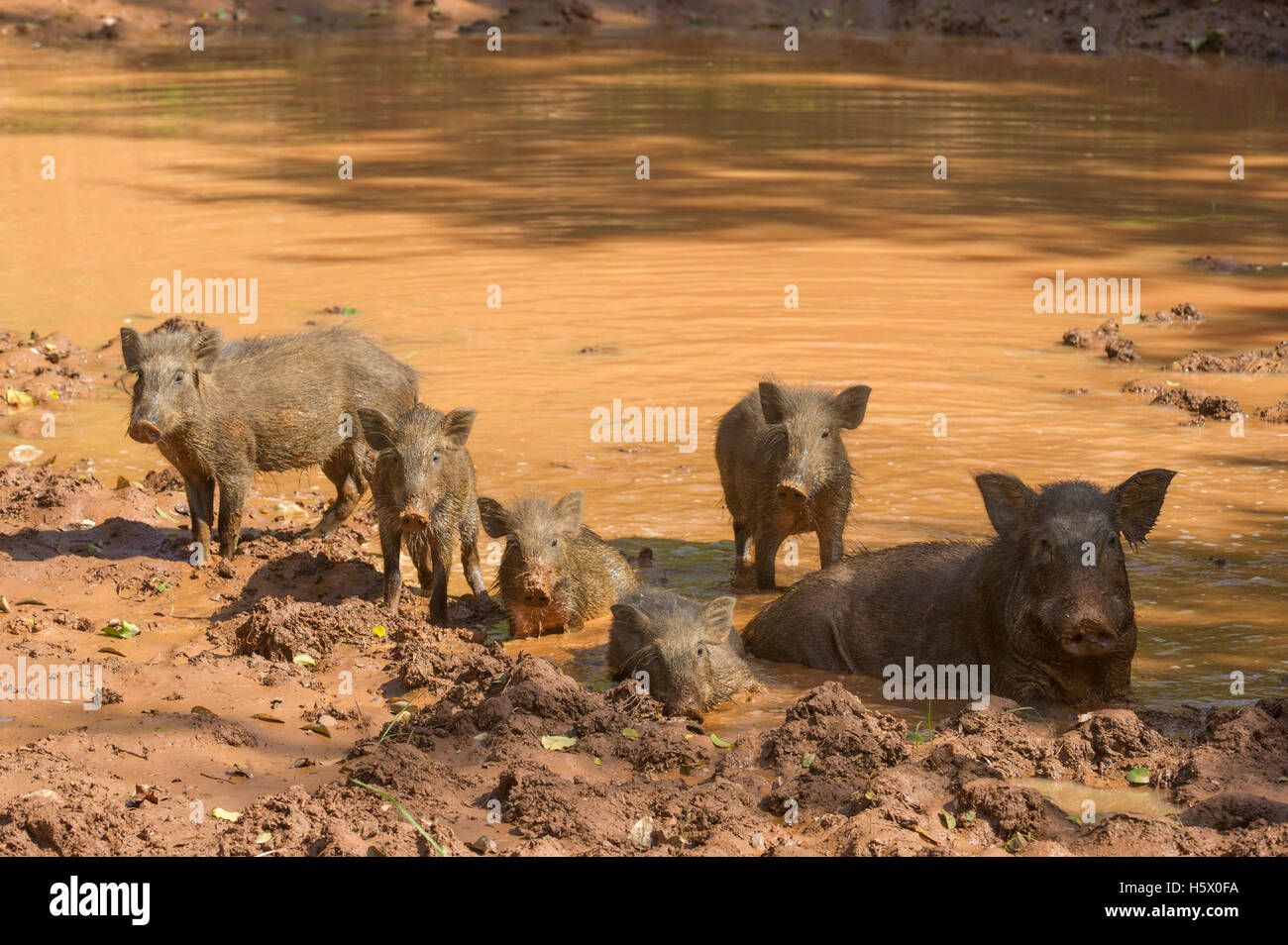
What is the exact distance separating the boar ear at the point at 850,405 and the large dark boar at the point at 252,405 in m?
2.75

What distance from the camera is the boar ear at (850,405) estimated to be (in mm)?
8172

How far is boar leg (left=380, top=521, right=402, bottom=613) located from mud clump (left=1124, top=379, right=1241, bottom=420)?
19.9 ft

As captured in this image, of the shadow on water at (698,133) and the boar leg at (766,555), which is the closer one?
the boar leg at (766,555)

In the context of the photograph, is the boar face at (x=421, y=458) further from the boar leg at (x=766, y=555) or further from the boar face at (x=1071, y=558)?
the boar face at (x=1071, y=558)

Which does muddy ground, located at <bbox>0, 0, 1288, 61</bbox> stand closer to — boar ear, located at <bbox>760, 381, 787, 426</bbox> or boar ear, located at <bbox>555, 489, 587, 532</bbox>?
boar ear, located at <bbox>760, 381, 787, 426</bbox>

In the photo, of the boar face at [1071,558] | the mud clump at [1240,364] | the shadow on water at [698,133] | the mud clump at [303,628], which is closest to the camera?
the boar face at [1071,558]

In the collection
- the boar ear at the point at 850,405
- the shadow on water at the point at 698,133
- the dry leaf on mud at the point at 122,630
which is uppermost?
the shadow on water at the point at 698,133

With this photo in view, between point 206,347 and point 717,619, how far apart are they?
144 inches

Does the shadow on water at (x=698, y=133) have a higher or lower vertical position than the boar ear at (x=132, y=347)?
higher

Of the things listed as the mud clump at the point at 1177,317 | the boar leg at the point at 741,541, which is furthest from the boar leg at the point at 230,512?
the mud clump at the point at 1177,317

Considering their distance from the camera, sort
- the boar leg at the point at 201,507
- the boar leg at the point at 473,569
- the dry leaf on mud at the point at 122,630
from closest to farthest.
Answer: the dry leaf on mud at the point at 122,630, the boar leg at the point at 473,569, the boar leg at the point at 201,507

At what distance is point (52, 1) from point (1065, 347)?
3141cm

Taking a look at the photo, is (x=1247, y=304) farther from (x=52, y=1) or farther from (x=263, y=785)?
(x=52, y=1)
